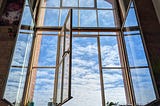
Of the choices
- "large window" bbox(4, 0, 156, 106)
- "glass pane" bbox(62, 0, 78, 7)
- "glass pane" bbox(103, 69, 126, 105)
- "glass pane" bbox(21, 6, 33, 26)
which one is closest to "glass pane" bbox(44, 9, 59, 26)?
"large window" bbox(4, 0, 156, 106)

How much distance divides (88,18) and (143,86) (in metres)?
2.21

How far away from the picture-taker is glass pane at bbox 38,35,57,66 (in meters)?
3.49

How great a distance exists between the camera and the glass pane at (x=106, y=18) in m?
3.93

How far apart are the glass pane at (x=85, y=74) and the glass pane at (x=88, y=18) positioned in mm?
369

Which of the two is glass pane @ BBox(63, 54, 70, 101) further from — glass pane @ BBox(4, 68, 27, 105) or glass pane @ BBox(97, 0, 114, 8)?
glass pane @ BBox(97, 0, 114, 8)

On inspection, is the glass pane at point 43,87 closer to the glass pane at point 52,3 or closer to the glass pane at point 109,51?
the glass pane at point 109,51

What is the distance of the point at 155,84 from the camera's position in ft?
6.41

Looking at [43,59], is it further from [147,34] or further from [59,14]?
[147,34]

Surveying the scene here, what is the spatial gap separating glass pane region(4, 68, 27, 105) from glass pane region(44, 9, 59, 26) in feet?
4.52

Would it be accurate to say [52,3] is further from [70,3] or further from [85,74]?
[85,74]

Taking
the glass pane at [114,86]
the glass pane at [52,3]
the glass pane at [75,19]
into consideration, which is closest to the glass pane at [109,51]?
the glass pane at [114,86]

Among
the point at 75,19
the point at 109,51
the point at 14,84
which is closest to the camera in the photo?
the point at 14,84

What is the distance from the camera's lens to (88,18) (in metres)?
4.03

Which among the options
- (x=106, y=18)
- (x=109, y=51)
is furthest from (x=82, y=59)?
(x=106, y=18)
